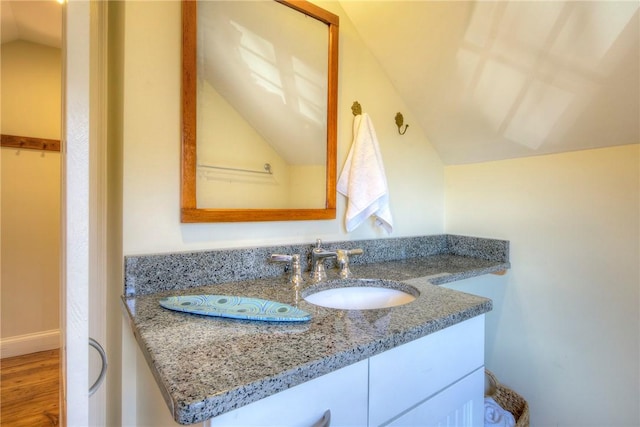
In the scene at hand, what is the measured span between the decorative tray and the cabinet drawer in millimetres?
195

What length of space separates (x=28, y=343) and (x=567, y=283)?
8.01ft

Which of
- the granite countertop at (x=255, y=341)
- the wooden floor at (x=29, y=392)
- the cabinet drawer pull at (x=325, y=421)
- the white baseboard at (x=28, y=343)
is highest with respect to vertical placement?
the granite countertop at (x=255, y=341)

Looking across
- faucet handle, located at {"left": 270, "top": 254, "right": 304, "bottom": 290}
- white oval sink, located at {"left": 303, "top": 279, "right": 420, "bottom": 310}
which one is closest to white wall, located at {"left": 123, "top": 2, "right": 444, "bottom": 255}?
faucet handle, located at {"left": 270, "top": 254, "right": 304, "bottom": 290}

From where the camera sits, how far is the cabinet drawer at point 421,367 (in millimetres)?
611

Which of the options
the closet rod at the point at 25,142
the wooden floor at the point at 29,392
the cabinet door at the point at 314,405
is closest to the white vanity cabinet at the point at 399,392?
the cabinet door at the point at 314,405

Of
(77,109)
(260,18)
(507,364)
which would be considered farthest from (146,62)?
(507,364)

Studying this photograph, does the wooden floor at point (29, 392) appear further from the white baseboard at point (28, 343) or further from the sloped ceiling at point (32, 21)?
the sloped ceiling at point (32, 21)

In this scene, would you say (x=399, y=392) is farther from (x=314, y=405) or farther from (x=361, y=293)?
(x=361, y=293)

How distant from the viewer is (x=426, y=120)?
1.52 m

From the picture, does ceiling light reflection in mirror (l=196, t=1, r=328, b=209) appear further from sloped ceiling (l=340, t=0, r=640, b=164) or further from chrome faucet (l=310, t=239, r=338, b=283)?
sloped ceiling (l=340, t=0, r=640, b=164)

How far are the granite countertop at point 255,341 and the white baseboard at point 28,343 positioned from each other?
1163 millimetres

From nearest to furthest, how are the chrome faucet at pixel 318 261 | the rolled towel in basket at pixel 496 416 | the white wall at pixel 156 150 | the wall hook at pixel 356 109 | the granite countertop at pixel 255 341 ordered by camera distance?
the granite countertop at pixel 255 341
the white wall at pixel 156 150
the chrome faucet at pixel 318 261
the rolled towel in basket at pixel 496 416
the wall hook at pixel 356 109

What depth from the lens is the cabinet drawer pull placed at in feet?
1.73

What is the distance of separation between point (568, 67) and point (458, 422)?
45.1 inches
